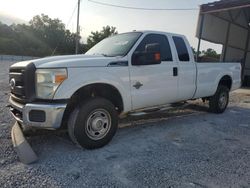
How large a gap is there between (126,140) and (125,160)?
3.05 ft

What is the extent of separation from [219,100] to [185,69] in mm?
2181

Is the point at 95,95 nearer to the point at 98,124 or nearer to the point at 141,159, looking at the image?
the point at 98,124

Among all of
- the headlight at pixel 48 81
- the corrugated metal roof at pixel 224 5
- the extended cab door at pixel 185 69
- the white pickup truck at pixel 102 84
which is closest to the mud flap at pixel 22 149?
the white pickup truck at pixel 102 84

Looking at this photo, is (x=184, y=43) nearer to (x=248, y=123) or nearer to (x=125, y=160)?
(x=248, y=123)

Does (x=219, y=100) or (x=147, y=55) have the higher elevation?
(x=147, y=55)

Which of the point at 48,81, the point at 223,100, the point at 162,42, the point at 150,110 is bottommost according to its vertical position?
the point at 223,100

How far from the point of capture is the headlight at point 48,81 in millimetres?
4012

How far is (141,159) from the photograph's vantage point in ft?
13.5

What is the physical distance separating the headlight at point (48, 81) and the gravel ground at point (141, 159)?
94 centimetres

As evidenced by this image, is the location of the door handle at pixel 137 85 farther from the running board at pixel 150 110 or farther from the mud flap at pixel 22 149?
the mud flap at pixel 22 149

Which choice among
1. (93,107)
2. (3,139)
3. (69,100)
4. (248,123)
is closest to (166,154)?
(93,107)

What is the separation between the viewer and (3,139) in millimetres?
4719

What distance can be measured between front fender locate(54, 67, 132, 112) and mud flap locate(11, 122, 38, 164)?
0.91 metres

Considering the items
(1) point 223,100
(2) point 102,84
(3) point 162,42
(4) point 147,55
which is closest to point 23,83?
(2) point 102,84
